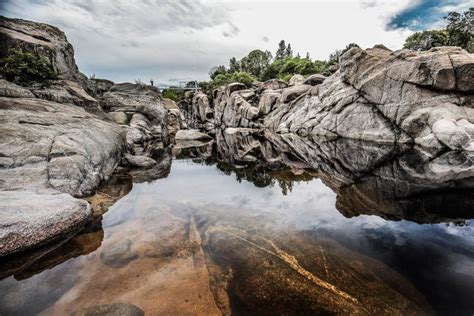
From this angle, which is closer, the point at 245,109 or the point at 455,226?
the point at 455,226

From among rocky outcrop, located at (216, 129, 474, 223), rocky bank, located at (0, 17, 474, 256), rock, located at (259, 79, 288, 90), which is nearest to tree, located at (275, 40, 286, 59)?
rock, located at (259, 79, 288, 90)

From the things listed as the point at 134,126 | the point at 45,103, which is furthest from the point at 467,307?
the point at 134,126

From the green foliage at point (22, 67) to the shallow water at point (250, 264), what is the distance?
12.1 m

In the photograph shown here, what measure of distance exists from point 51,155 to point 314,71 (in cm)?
6691

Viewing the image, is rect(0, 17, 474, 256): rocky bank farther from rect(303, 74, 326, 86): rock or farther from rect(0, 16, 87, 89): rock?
rect(303, 74, 326, 86): rock

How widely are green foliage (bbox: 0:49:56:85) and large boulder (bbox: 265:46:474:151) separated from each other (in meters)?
23.9

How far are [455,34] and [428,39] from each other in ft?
13.5

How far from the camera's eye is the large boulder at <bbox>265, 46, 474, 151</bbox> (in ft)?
52.5

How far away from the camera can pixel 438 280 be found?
4.27m

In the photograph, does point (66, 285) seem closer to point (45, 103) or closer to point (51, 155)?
point (51, 155)

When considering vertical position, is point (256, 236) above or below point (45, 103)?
below

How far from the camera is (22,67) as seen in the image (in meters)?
14.7

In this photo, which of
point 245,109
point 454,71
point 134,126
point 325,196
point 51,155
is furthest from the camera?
point 245,109

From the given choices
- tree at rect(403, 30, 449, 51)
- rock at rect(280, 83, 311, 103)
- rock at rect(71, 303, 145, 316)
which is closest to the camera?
rock at rect(71, 303, 145, 316)
